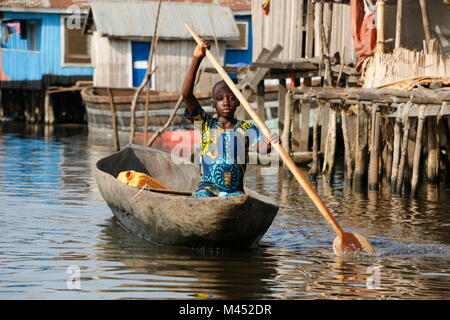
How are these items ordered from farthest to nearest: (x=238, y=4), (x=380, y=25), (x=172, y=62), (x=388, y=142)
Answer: (x=238, y=4) → (x=172, y=62) → (x=388, y=142) → (x=380, y=25)

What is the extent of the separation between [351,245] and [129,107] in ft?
60.1

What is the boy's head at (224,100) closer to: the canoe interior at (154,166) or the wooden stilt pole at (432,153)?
the canoe interior at (154,166)

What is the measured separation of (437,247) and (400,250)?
0.45 m

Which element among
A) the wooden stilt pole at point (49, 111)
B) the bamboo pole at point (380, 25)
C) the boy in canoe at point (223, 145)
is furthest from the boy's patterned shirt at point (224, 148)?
the wooden stilt pole at point (49, 111)

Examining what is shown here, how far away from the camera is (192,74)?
8.46m

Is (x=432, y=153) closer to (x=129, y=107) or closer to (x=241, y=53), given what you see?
(x=129, y=107)

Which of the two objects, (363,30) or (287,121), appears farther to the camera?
(287,121)

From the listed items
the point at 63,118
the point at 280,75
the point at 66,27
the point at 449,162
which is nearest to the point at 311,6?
the point at 280,75

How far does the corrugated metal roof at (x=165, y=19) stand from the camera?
28.5 meters

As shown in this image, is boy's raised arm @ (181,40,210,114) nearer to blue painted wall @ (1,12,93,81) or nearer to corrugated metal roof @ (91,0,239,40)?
corrugated metal roof @ (91,0,239,40)

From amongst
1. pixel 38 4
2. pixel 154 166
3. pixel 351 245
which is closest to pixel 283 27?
pixel 154 166

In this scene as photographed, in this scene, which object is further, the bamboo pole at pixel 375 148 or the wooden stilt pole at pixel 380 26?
the wooden stilt pole at pixel 380 26

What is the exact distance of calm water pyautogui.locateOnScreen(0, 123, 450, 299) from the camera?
7367mm

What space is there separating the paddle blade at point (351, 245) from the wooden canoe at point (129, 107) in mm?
15309
